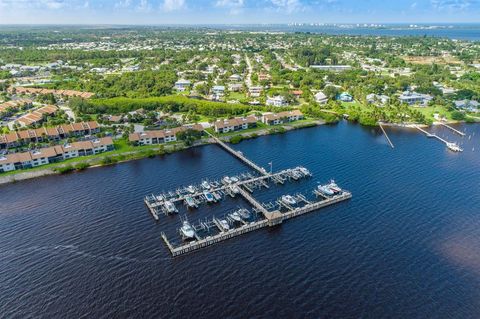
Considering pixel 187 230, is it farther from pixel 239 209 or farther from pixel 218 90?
pixel 218 90

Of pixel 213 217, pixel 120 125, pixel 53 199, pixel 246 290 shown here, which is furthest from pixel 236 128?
pixel 246 290

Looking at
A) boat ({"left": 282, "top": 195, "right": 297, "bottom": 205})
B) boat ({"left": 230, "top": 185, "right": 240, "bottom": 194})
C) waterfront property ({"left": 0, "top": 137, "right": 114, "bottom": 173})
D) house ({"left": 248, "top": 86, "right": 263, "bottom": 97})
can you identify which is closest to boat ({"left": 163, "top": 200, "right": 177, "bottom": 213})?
boat ({"left": 230, "top": 185, "right": 240, "bottom": 194})

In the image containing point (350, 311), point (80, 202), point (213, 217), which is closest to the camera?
point (350, 311)

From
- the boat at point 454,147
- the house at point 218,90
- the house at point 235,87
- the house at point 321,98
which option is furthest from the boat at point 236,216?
the house at point 235,87

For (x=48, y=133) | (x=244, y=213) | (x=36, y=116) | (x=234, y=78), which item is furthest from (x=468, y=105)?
(x=36, y=116)

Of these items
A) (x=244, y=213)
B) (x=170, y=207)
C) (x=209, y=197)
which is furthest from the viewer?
(x=209, y=197)

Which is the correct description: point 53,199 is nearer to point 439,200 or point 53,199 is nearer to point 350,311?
point 350,311
